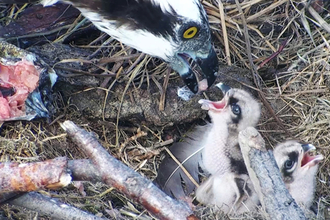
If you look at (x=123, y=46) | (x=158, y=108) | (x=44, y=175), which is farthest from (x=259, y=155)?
(x=123, y=46)

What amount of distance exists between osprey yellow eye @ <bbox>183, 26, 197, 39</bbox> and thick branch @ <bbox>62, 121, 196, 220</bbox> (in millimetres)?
904

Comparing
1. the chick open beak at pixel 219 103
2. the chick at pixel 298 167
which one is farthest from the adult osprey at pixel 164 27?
the chick at pixel 298 167

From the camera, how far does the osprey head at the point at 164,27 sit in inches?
115

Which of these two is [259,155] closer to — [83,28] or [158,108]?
[158,108]

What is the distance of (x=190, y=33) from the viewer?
2.99 meters

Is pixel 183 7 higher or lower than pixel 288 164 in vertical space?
higher

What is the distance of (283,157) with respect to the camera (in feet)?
10.1

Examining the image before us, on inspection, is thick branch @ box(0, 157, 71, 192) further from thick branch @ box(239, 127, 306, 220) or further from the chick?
the chick

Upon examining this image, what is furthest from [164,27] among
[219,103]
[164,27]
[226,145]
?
[226,145]

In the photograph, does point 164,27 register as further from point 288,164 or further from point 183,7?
point 288,164

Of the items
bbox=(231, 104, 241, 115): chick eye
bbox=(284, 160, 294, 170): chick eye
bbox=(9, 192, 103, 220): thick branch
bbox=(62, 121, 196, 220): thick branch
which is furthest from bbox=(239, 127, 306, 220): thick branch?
bbox=(231, 104, 241, 115): chick eye

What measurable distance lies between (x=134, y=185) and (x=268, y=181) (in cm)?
49

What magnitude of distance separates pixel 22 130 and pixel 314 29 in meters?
1.84

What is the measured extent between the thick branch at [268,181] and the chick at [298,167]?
847 millimetres
